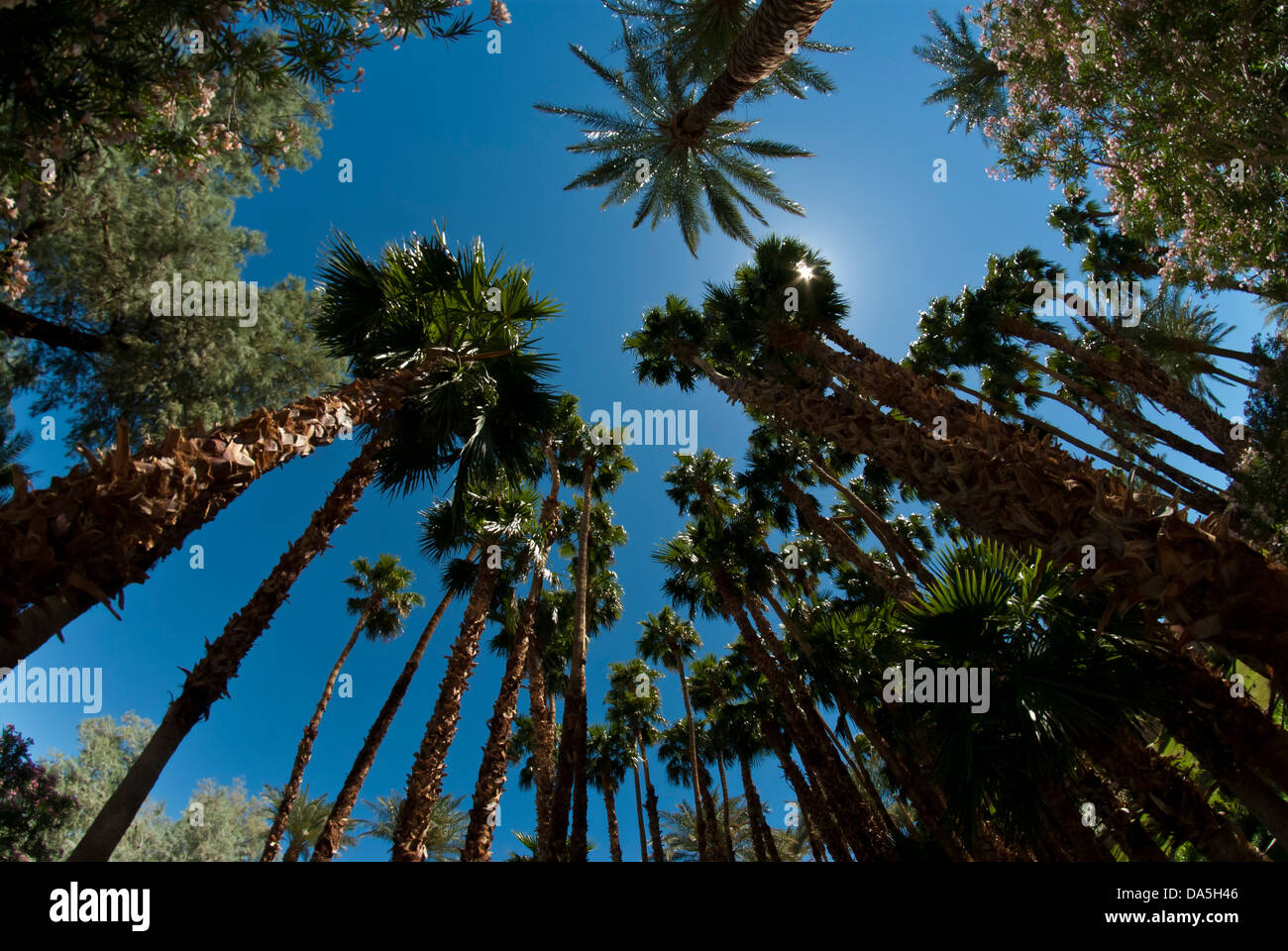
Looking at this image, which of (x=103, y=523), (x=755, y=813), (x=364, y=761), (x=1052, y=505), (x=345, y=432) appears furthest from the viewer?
(x=755, y=813)

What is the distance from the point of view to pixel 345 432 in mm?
5449

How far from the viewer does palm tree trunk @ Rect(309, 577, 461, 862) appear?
36.3ft

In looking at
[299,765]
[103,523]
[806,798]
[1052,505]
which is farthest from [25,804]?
[1052,505]

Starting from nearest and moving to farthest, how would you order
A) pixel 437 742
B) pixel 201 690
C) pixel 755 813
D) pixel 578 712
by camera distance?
pixel 201 690, pixel 437 742, pixel 578 712, pixel 755 813

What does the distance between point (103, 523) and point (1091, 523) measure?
6183mm

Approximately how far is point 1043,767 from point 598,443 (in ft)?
41.3

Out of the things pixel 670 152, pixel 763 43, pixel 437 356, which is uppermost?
pixel 670 152

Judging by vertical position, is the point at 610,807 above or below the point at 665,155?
below

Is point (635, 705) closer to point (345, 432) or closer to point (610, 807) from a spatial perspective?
point (610, 807)

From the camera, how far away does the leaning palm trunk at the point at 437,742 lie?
699 centimetres

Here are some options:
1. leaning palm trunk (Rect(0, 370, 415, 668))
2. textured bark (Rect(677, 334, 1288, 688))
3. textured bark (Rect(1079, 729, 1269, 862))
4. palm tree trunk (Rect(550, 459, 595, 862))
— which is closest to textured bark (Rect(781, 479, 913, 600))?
textured bark (Rect(1079, 729, 1269, 862))

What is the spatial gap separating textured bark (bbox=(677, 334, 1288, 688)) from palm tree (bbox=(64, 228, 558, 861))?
5.09 m

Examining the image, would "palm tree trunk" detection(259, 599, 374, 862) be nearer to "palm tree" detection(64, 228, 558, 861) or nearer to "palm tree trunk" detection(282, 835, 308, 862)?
"palm tree trunk" detection(282, 835, 308, 862)

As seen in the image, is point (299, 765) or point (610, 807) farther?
point (610, 807)
